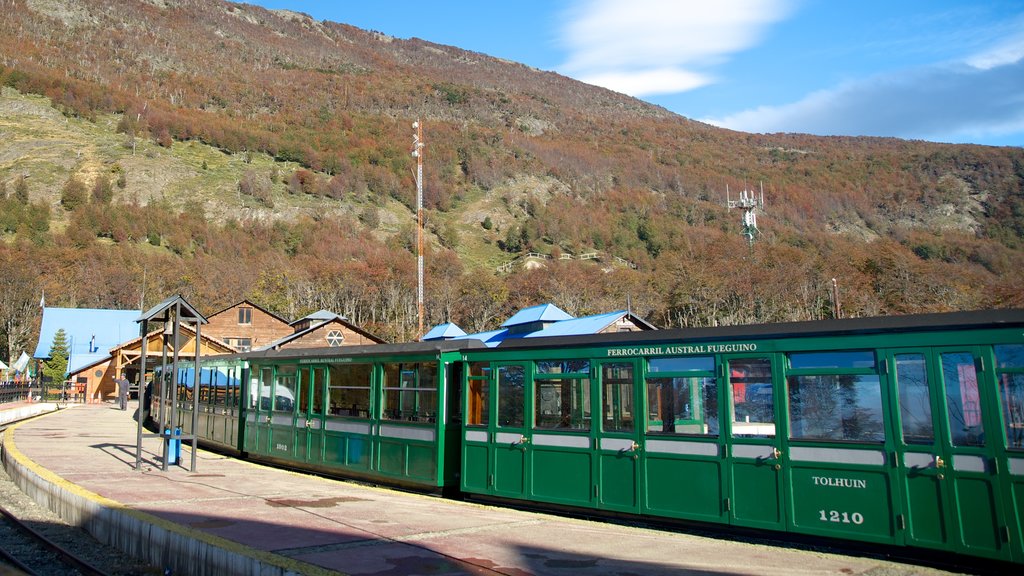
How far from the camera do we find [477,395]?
1173cm

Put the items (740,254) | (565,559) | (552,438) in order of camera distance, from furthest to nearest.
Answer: (740,254) < (552,438) < (565,559)

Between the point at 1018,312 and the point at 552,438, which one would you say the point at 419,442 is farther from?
the point at 1018,312

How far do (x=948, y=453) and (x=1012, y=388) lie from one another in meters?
0.84

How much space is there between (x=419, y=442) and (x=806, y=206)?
166606mm

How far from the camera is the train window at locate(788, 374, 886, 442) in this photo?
7.75m

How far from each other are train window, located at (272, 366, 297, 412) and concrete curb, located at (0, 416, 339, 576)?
15.1 ft

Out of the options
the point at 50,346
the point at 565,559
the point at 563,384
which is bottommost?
the point at 565,559

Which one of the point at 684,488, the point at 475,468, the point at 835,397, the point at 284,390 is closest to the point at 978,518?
the point at 835,397

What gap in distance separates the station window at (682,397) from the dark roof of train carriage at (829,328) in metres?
0.33

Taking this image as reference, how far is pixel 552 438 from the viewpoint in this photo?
1045 centimetres

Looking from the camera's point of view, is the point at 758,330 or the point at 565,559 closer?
the point at 565,559

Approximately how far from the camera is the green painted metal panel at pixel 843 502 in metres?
7.45

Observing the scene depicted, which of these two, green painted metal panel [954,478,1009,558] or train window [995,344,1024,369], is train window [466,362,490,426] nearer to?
green painted metal panel [954,478,1009,558]

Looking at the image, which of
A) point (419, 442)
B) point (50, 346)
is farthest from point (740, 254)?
point (419, 442)
